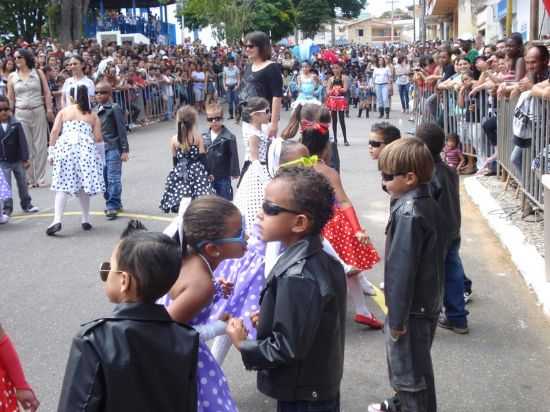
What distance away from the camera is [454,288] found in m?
5.20

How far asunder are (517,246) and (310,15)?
7039 centimetres

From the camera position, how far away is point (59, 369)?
4.78m

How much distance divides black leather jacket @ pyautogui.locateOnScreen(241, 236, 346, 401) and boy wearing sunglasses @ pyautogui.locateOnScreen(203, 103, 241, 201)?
4.80 m

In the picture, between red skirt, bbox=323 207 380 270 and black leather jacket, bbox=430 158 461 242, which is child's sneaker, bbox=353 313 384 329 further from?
black leather jacket, bbox=430 158 461 242

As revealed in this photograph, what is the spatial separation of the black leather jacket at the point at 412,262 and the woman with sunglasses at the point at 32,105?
29.2 feet

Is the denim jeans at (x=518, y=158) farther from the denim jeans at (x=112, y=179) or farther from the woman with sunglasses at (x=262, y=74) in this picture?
the denim jeans at (x=112, y=179)

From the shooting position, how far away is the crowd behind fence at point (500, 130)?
23.5 feet

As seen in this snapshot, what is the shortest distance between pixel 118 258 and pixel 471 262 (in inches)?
202

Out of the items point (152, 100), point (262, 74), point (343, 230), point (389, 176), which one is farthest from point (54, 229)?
point (152, 100)

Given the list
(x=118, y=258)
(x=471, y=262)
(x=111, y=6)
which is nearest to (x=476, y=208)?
(x=471, y=262)

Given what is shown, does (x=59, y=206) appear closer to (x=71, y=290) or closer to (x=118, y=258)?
(x=71, y=290)

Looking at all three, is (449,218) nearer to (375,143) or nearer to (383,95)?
(375,143)

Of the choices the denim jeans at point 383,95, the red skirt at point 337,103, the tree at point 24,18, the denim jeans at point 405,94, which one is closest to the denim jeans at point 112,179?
the red skirt at point 337,103

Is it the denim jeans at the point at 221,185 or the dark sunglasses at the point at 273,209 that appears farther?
the denim jeans at the point at 221,185
